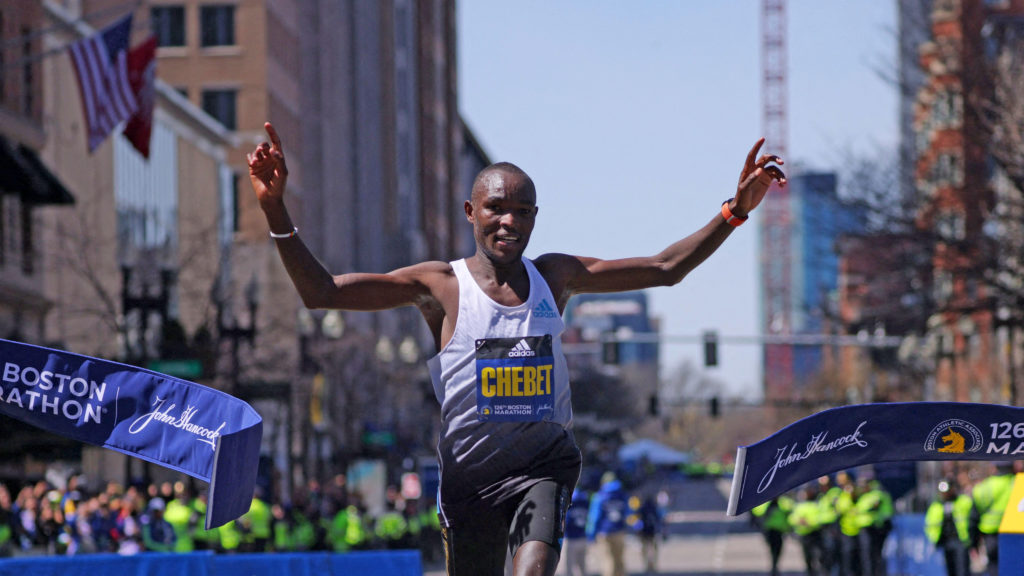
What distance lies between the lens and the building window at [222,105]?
64938 mm

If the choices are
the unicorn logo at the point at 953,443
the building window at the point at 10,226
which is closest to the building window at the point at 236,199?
the building window at the point at 10,226

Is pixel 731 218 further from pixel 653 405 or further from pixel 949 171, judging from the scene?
pixel 653 405

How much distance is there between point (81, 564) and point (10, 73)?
2705 centimetres

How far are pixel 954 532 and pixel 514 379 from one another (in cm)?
1537

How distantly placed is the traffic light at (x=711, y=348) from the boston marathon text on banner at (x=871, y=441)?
4275 centimetres

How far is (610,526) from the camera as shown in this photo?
24812 mm

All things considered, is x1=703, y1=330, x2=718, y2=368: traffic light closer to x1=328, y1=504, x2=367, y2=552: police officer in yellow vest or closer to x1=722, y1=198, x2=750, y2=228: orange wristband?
x1=328, y1=504, x2=367, y2=552: police officer in yellow vest

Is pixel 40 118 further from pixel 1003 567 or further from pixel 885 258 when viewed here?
pixel 1003 567

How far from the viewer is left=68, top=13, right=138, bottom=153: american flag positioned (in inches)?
1061

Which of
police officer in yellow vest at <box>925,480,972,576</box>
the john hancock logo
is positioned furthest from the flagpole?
police officer in yellow vest at <box>925,480,972,576</box>

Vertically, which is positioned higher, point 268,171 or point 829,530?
point 268,171

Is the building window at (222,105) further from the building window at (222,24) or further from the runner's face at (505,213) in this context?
the runner's face at (505,213)

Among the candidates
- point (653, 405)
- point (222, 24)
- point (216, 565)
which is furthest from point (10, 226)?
point (222, 24)

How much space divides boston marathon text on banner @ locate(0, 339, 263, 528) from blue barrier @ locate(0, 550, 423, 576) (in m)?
4.75
